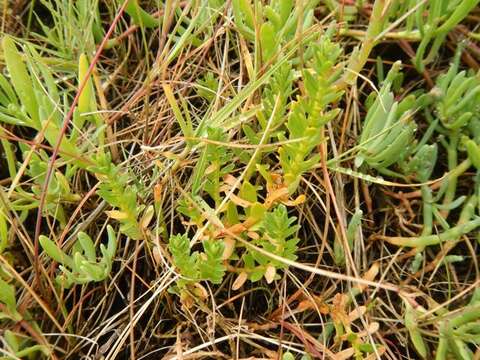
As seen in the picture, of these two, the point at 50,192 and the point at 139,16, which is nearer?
the point at 50,192

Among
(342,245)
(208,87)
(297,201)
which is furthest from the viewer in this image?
(208,87)

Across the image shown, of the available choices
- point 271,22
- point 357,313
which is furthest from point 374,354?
point 271,22

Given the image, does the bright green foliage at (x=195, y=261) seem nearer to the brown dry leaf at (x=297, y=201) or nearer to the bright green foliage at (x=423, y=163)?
the brown dry leaf at (x=297, y=201)

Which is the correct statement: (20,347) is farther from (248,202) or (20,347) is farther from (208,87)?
(208,87)

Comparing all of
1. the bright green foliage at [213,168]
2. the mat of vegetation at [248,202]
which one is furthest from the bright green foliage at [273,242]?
the bright green foliage at [213,168]

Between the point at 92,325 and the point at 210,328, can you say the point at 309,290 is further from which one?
the point at 92,325

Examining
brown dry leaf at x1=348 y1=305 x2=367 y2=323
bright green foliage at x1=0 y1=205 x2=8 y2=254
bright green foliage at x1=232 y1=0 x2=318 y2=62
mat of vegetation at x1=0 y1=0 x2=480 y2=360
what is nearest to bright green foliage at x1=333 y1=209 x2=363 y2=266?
mat of vegetation at x1=0 y1=0 x2=480 y2=360
